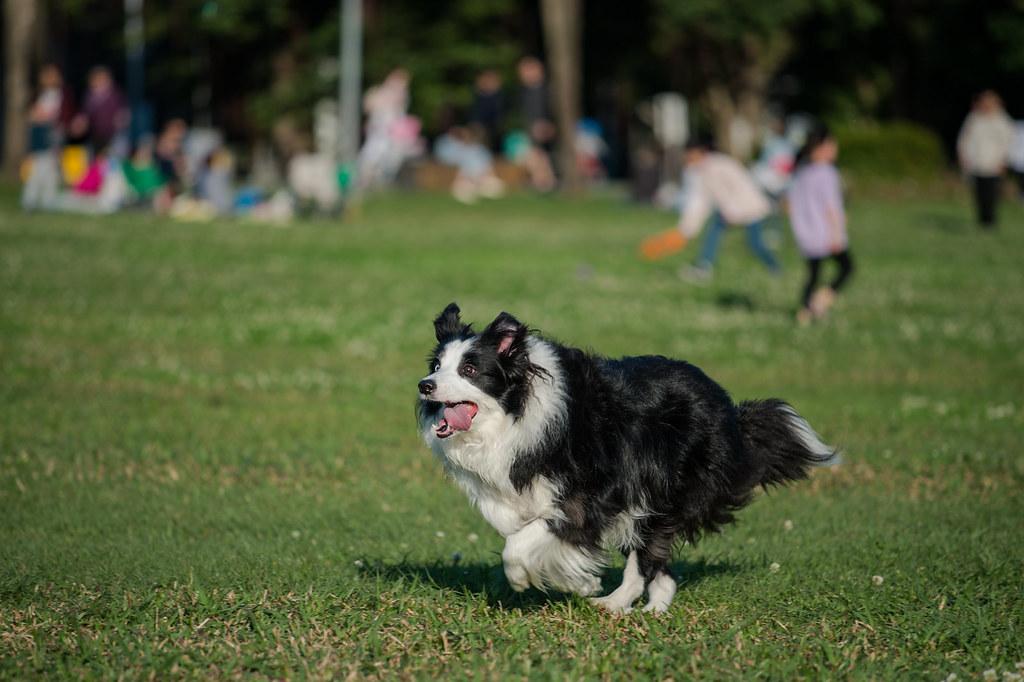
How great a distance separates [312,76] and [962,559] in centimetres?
4490

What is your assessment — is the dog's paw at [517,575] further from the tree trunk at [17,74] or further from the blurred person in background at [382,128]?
the tree trunk at [17,74]

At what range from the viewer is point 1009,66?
164ft

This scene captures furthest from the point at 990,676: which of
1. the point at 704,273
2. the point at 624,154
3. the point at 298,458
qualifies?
the point at 624,154

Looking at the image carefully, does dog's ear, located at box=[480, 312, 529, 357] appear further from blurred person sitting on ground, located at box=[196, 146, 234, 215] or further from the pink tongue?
blurred person sitting on ground, located at box=[196, 146, 234, 215]

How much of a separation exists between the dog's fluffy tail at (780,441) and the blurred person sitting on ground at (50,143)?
23716mm

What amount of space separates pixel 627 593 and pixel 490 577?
0.90 meters

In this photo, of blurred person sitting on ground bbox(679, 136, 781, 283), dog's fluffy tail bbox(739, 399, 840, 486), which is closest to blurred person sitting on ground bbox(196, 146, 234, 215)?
blurred person sitting on ground bbox(679, 136, 781, 283)

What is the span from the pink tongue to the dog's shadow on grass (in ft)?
3.58

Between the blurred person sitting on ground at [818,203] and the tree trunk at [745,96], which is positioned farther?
the tree trunk at [745,96]

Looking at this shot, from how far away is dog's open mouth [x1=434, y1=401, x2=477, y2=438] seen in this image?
619 centimetres

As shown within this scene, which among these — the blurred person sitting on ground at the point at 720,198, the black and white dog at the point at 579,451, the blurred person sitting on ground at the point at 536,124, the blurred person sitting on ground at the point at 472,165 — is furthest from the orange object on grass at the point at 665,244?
the blurred person sitting on ground at the point at 536,124

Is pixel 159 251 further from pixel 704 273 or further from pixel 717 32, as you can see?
pixel 717 32

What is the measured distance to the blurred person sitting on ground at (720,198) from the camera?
67.8 ft

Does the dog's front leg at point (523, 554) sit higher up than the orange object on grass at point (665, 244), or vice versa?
the orange object on grass at point (665, 244)
